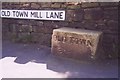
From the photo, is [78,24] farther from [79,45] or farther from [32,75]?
A: [32,75]

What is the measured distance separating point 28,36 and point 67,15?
1.23 metres

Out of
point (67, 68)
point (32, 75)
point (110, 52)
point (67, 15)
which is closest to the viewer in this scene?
point (32, 75)

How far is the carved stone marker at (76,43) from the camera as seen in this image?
4.62 m

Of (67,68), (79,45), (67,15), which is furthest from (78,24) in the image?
(67,68)

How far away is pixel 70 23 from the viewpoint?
5523mm

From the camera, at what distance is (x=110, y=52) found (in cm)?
511

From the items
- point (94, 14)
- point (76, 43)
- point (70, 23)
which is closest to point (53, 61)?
point (76, 43)

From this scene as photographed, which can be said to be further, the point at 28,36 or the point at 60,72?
the point at 28,36

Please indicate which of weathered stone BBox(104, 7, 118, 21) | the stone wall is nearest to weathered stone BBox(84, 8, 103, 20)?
the stone wall

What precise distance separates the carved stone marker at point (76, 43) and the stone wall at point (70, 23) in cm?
45

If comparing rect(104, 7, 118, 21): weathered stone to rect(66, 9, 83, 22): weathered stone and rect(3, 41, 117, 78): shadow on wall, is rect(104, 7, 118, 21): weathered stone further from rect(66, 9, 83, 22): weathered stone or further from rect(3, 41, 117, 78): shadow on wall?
rect(3, 41, 117, 78): shadow on wall

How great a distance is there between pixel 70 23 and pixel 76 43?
0.86 metres

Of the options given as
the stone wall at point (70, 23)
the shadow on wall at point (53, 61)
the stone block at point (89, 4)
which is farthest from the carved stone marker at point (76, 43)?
the stone block at point (89, 4)

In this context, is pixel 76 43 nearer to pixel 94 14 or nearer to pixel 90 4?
pixel 94 14
